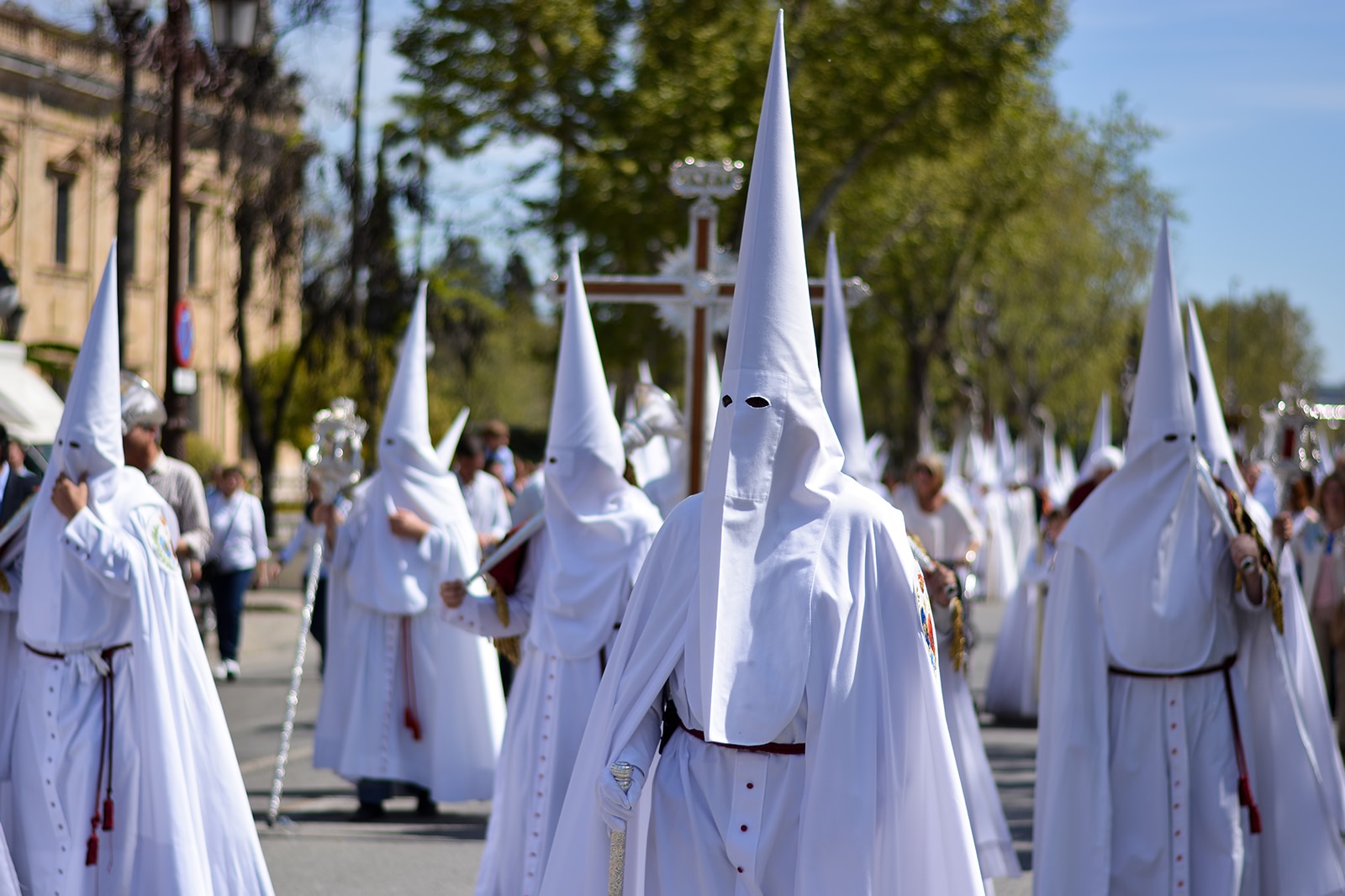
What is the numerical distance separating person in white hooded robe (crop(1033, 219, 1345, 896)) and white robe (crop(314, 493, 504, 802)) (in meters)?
3.98

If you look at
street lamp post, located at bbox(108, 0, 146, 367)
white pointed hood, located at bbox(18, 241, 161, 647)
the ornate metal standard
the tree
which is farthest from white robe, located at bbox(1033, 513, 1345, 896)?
the tree

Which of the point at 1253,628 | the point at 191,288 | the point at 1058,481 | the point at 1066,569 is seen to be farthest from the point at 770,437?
the point at 191,288

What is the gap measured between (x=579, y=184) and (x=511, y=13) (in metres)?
2.49

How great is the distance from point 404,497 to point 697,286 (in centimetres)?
223

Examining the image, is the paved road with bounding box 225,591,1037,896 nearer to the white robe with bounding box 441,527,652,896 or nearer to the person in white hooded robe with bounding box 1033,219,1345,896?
the white robe with bounding box 441,527,652,896

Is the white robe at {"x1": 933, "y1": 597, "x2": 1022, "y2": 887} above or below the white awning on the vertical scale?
below

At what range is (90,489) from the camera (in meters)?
6.47

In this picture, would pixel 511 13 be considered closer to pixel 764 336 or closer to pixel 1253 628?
pixel 1253 628

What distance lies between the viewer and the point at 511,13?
79.8 ft

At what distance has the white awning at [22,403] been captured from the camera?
19375mm

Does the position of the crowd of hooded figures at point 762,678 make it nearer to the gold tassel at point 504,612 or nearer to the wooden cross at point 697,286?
the gold tassel at point 504,612

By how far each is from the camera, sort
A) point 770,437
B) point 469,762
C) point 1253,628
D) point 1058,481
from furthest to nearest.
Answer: point 1058,481
point 469,762
point 1253,628
point 770,437

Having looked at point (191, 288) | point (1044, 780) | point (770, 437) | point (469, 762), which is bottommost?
point (469, 762)

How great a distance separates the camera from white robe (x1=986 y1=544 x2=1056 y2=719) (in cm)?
1373
